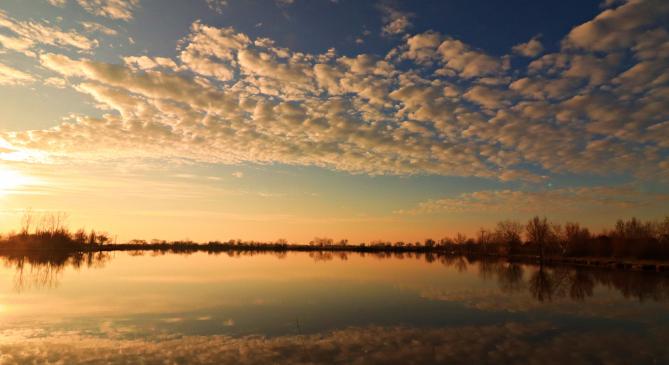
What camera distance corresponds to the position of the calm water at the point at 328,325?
51.3 ft

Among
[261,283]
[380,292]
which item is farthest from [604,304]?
Result: [261,283]

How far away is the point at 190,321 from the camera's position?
21.9m

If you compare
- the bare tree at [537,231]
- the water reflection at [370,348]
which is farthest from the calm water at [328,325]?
the bare tree at [537,231]

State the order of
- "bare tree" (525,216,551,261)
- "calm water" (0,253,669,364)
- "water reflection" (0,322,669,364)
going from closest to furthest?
"water reflection" (0,322,669,364)
"calm water" (0,253,669,364)
"bare tree" (525,216,551,261)

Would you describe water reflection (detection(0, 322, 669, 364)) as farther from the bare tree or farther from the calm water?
the bare tree

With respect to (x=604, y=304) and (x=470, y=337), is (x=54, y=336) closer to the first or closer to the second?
(x=470, y=337)

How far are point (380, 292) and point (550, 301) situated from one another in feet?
41.6

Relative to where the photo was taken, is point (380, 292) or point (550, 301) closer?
point (550, 301)

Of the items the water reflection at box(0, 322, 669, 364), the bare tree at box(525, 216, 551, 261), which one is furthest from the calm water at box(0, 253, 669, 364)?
the bare tree at box(525, 216, 551, 261)

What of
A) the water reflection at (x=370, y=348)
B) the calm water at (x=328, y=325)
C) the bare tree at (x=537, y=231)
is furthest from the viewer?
the bare tree at (x=537, y=231)

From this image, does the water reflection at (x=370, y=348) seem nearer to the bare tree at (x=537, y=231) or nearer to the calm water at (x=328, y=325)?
the calm water at (x=328, y=325)

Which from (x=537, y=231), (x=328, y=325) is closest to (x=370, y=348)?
(x=328, y=325)

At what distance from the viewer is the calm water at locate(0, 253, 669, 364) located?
15.6 metres

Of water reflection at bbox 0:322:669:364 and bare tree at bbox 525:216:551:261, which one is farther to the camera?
bare tree at bbox 525:216:551:261
